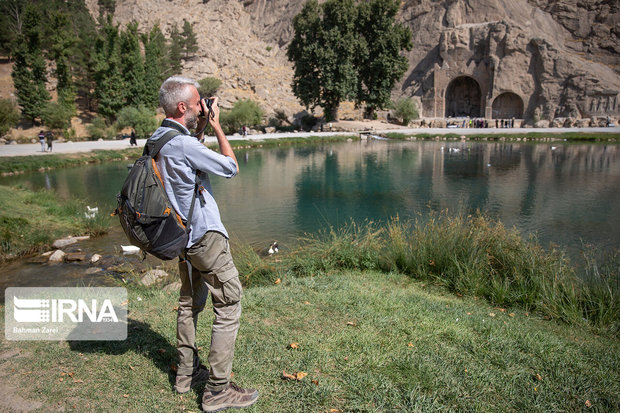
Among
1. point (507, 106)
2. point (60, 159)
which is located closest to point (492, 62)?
point (507, 106)

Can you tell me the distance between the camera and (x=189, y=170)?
266cm

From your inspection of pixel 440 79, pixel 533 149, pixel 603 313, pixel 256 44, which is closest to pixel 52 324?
pixel 603 313

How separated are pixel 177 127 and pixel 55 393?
2154 millimetres

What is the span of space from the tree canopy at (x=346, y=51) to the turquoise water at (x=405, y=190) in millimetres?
22179

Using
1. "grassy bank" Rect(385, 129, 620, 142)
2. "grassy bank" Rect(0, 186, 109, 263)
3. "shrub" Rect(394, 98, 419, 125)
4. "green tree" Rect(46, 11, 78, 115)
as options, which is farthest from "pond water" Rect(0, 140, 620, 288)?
"shrub" Rect(394, 98, 419, 125)

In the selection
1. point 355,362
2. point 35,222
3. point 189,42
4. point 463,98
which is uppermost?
point 189,42

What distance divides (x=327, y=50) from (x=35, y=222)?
4031cm

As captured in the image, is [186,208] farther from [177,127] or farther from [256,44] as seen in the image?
[256,44]

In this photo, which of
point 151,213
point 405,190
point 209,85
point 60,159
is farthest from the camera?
point 209,85

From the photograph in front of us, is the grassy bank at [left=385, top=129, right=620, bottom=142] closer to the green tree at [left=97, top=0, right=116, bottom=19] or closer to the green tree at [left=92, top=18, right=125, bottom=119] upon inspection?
the green tree at [left=92, top=18, right=125, bottom=119]

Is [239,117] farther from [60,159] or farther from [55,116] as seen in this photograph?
[60,159]

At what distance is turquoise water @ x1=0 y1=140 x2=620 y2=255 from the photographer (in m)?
11.0

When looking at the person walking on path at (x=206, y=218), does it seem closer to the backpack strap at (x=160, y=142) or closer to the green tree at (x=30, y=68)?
the backpack strap at (x=160, y=142)

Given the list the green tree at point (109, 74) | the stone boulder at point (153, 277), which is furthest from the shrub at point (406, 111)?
the stone boulder at point (153, 277)
